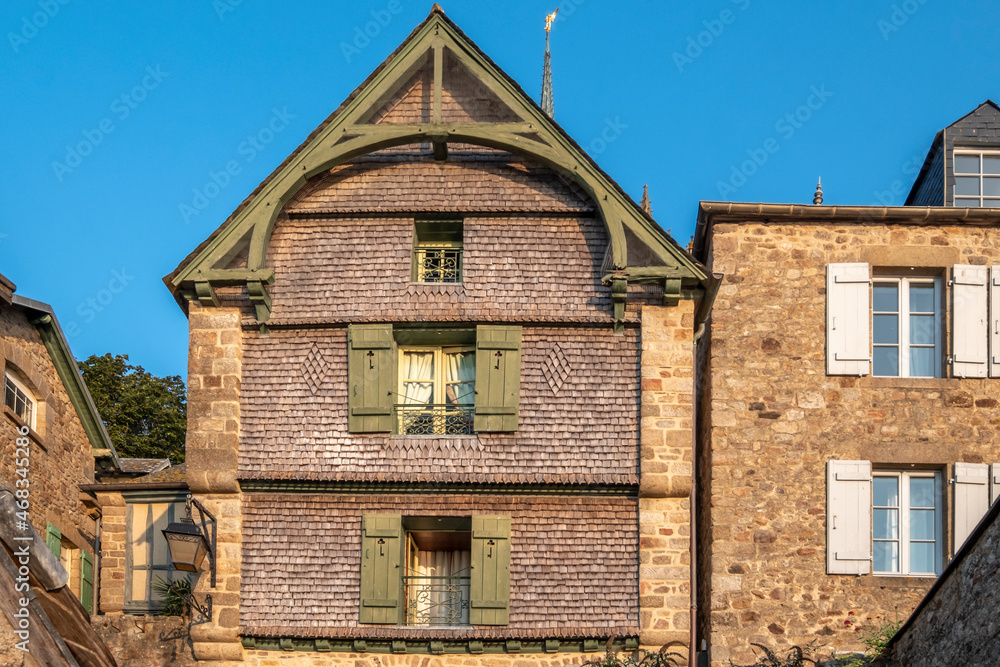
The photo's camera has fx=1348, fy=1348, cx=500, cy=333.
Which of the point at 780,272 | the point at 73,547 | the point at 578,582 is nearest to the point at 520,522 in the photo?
the point at 578,582

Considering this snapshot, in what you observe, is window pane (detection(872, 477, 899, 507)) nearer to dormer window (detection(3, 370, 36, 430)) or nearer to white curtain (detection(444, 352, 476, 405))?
white curtain (detection(444, 352, 476, 405))

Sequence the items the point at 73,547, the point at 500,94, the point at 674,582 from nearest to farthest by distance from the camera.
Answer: the point at 674,582
the point at 500,94
the point at 73,547

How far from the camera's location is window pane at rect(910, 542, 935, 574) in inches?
608

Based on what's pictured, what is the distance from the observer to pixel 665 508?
46.8 feet

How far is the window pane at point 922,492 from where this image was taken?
15.7 m

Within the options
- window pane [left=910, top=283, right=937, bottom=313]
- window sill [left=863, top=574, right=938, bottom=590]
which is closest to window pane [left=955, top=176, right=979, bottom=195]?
window pane [left=910, top=283, right=937, bottom=313]

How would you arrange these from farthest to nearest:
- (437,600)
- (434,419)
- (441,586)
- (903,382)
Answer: (903,382)
(434,419)
(441,586)
(437,600)

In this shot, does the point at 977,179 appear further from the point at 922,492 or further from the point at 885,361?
the point at 922,492

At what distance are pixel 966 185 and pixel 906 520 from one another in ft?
14.8

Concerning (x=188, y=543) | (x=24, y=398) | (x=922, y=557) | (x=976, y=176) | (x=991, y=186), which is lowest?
(x=922, y=557)

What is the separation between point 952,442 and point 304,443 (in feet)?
24.4

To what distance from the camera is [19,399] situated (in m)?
17.2

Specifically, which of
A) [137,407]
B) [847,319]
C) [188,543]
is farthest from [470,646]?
[137,407]

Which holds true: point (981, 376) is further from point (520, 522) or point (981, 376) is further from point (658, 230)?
point (520, 522)
